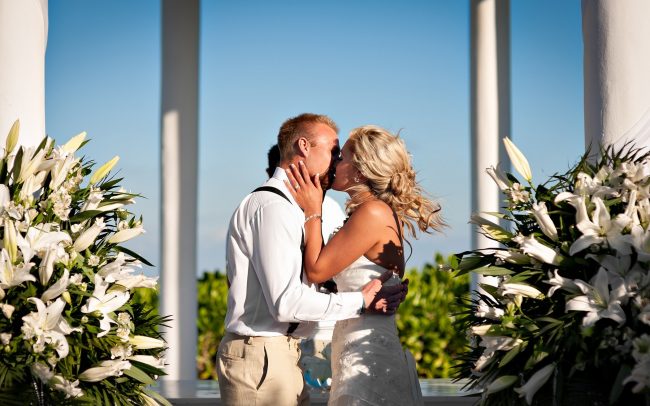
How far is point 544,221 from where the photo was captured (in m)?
3.48

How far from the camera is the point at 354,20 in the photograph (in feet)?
44.3

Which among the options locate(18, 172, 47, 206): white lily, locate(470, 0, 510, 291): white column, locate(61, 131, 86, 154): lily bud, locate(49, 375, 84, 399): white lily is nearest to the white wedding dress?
locate(49, 375, 84, 399): white lily

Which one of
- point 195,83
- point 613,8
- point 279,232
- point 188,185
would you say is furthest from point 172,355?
point 613,8

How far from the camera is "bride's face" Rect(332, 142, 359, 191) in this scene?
448cm

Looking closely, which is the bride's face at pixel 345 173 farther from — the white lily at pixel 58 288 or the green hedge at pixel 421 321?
the green hedge at pixel 421 321

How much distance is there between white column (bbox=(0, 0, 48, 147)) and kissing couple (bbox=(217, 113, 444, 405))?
3.77 feet

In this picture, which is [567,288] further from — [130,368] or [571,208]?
[130,368]

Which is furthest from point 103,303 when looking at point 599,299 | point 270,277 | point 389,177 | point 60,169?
point 599,299

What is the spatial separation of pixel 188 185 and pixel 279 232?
4.93 meters

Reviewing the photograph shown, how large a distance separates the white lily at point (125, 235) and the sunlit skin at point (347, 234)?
→ 0.79 metres

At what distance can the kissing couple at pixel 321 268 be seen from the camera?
4.00 meters

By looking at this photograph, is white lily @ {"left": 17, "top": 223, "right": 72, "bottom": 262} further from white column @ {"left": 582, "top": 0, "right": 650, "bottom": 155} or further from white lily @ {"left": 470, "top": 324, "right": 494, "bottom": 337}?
white column @ {"left": 582, "top": 0, "right": 650, "bottom": 155}

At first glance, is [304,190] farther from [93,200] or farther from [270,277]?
[93,200]

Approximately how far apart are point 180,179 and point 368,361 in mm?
4946
